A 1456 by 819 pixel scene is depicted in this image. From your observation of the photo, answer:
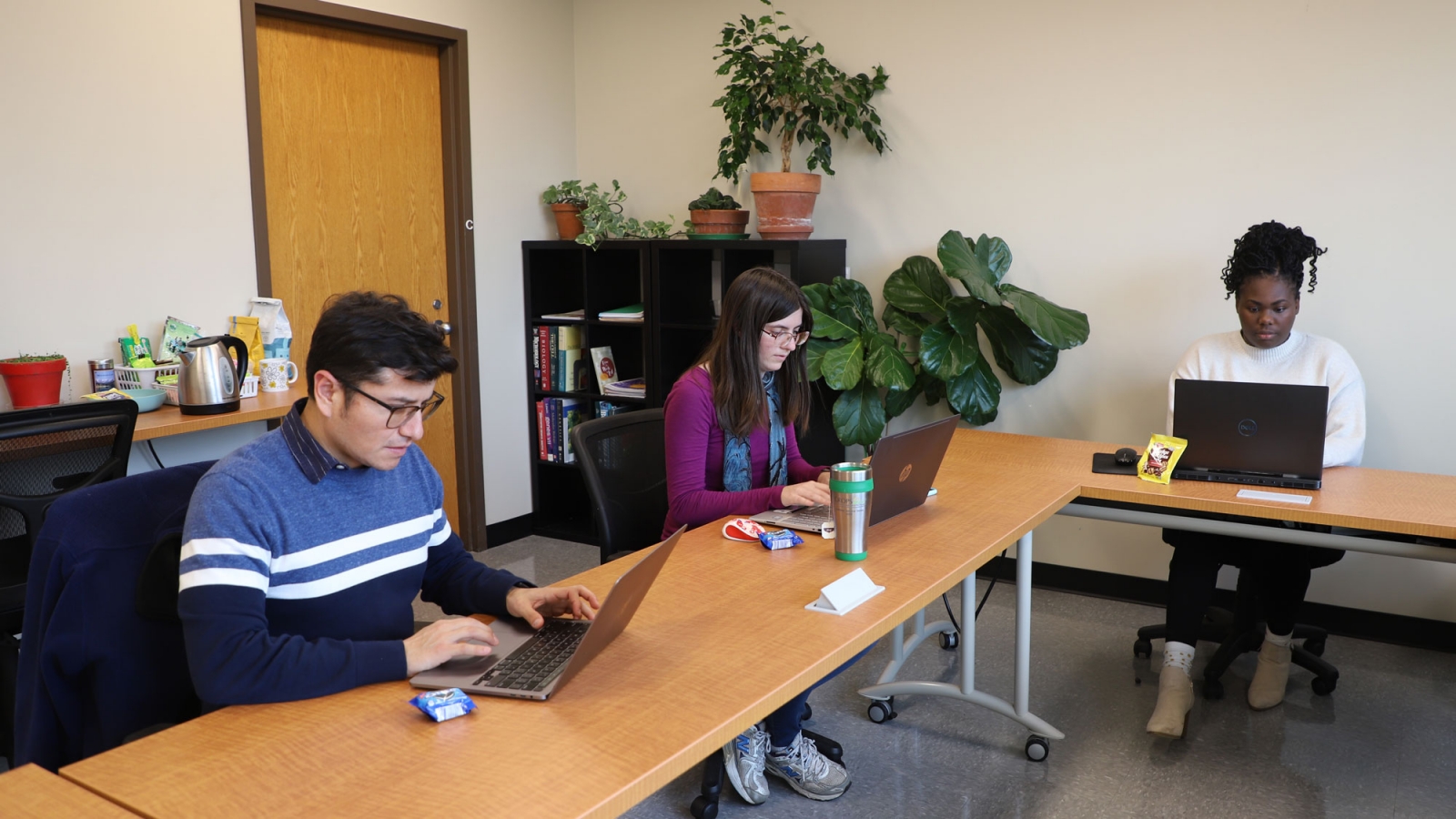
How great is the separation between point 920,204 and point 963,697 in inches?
77.4

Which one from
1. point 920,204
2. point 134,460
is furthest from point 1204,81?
point 134,460

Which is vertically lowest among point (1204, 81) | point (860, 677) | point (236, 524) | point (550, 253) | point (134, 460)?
point (860, 677)

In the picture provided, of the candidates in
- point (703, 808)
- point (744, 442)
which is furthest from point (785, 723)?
point (744, 442)

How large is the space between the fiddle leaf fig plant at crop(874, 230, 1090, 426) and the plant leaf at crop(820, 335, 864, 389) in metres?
0.22

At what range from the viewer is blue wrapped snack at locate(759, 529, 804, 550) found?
2.03 metres

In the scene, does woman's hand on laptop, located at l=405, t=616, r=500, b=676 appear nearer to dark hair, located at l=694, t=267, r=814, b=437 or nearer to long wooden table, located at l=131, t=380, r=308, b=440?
dark hair, located at l=694, t=267, r=814, b=437

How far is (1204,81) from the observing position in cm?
344

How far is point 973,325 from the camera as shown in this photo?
143 inches

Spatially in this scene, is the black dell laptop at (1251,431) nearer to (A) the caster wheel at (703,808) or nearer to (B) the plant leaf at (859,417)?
(B) the plant leaf at (859,417)

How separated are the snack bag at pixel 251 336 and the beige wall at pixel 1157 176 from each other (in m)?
1.98

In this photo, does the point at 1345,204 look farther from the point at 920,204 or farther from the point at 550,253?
the point at 550,253

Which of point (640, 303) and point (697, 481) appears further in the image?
point (640, 303)

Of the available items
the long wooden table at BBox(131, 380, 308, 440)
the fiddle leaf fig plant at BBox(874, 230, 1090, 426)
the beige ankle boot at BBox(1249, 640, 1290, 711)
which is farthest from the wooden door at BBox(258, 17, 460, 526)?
the beige ankle boot at BBox(1249, 640, 1290, 711)

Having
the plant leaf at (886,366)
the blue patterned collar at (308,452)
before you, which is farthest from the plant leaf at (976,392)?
the blue patterned collar at (308,452)
